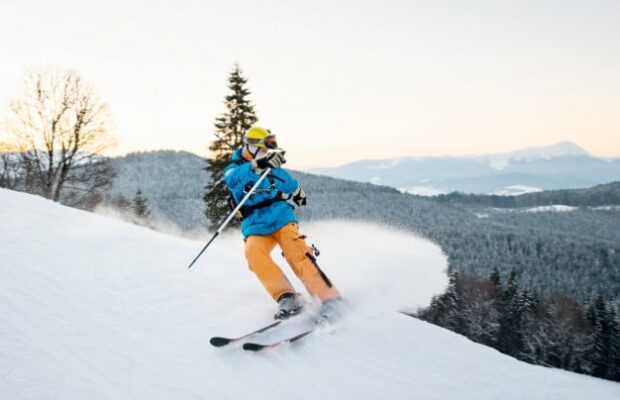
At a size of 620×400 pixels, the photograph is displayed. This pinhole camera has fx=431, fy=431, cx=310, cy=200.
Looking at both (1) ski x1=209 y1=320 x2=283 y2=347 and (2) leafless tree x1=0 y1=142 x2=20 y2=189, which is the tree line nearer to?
(2) leafless tree x1=0 y1=142 x2=20 y2=189

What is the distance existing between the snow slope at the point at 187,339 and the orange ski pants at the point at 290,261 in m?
0.34

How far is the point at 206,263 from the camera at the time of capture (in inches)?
257

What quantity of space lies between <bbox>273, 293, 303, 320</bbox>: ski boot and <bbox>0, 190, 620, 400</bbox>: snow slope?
0.17 meters

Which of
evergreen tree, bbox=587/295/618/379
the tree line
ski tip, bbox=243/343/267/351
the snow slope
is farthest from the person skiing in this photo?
evergreen tree, bbox=587/295/618/379

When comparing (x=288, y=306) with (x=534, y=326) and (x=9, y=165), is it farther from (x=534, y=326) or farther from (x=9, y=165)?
(x=534, y=326)

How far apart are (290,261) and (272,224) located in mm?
520

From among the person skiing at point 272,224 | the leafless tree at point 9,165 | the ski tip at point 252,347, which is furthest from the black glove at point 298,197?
the leafless tree at point 9,165

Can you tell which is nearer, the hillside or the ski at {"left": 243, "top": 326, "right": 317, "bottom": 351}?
the ski at {"left": 243, "top": 326, "right": 317, "bottom": 351}

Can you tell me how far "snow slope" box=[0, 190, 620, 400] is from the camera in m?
3.35

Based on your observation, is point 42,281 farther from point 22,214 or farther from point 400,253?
point 400,253

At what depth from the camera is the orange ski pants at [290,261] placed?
5016 mm

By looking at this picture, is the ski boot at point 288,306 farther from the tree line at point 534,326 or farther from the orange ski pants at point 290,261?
the tree line at point 534,326

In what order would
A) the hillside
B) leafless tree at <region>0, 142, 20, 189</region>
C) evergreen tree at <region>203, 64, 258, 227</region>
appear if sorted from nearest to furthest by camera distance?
1. evergreen tree at <region>203, 64, 258, 227</region>
2. leafless tree at <region>0, 142, 20, 189</region>
3. the hillside

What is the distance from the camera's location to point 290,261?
5.30 metres
